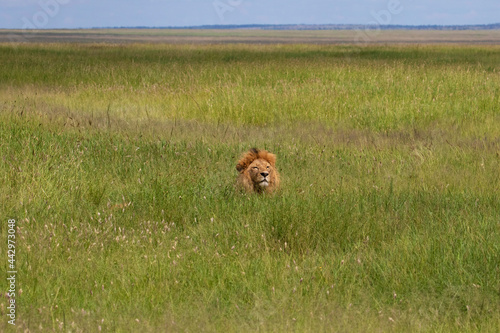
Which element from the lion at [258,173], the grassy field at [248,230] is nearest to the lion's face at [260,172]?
the lion at [258,173]

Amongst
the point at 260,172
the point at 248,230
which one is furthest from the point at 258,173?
the point at 248,230

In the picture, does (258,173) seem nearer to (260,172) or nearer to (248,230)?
(260,172)

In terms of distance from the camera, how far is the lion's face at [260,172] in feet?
18.1

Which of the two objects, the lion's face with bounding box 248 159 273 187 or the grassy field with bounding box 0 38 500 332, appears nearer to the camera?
the grassy field with bounding box 0 38 500 332

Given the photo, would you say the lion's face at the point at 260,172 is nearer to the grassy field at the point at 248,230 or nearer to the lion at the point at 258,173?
the lion at the point at 258,173

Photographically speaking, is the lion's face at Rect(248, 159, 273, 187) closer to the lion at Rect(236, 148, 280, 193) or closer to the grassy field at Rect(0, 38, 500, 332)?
the lion at Rect(236, 148, 280, 193)

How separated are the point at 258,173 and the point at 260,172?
0.04m

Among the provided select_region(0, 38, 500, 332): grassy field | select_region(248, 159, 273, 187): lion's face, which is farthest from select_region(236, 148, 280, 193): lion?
select_region(0, 38, 500, 332): grassy field

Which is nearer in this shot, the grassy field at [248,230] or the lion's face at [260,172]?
the grassy field at [248,230]

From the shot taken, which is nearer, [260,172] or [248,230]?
[248,230]

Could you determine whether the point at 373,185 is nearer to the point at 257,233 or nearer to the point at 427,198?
the point at 427,198

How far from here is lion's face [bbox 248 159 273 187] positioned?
551cm

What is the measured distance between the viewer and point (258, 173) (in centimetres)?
552

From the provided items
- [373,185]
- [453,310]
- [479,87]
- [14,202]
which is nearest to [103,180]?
[14,202]
